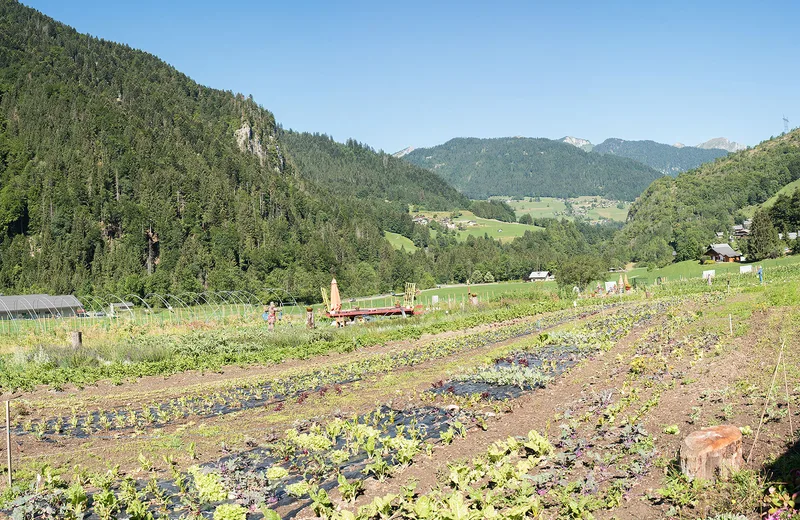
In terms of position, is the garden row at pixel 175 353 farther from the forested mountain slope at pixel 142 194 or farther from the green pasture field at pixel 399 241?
the green pasture field at pixel 399 241

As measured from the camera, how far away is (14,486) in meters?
9.99

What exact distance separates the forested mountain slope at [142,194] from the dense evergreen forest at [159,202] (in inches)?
13.0

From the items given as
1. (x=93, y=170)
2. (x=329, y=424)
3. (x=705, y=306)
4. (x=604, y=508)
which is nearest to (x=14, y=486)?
(x=329, y=424)

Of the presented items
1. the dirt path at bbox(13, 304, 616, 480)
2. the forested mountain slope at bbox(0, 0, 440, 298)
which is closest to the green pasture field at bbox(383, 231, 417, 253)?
the forested mountain slope at bbox(0, 0, 440, 298)

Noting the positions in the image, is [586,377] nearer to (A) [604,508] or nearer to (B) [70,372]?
→ (A) [604,508]

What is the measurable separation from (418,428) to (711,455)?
5.67m

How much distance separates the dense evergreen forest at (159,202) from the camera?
104625 millimetres

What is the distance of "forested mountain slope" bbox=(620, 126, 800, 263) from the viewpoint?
151500 mm

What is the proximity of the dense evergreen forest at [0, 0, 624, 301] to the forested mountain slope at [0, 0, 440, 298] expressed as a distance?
0.33m

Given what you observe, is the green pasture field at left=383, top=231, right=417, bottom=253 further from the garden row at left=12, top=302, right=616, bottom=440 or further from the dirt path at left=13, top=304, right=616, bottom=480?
the dirt path at left=13, top=304, right=616, bottom=480

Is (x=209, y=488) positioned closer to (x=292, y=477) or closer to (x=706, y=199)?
(x=292, y=477)

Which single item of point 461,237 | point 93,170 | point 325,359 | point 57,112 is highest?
point 57,112

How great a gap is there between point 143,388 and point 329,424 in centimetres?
1037

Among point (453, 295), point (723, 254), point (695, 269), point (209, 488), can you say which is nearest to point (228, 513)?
point (209, 488)
